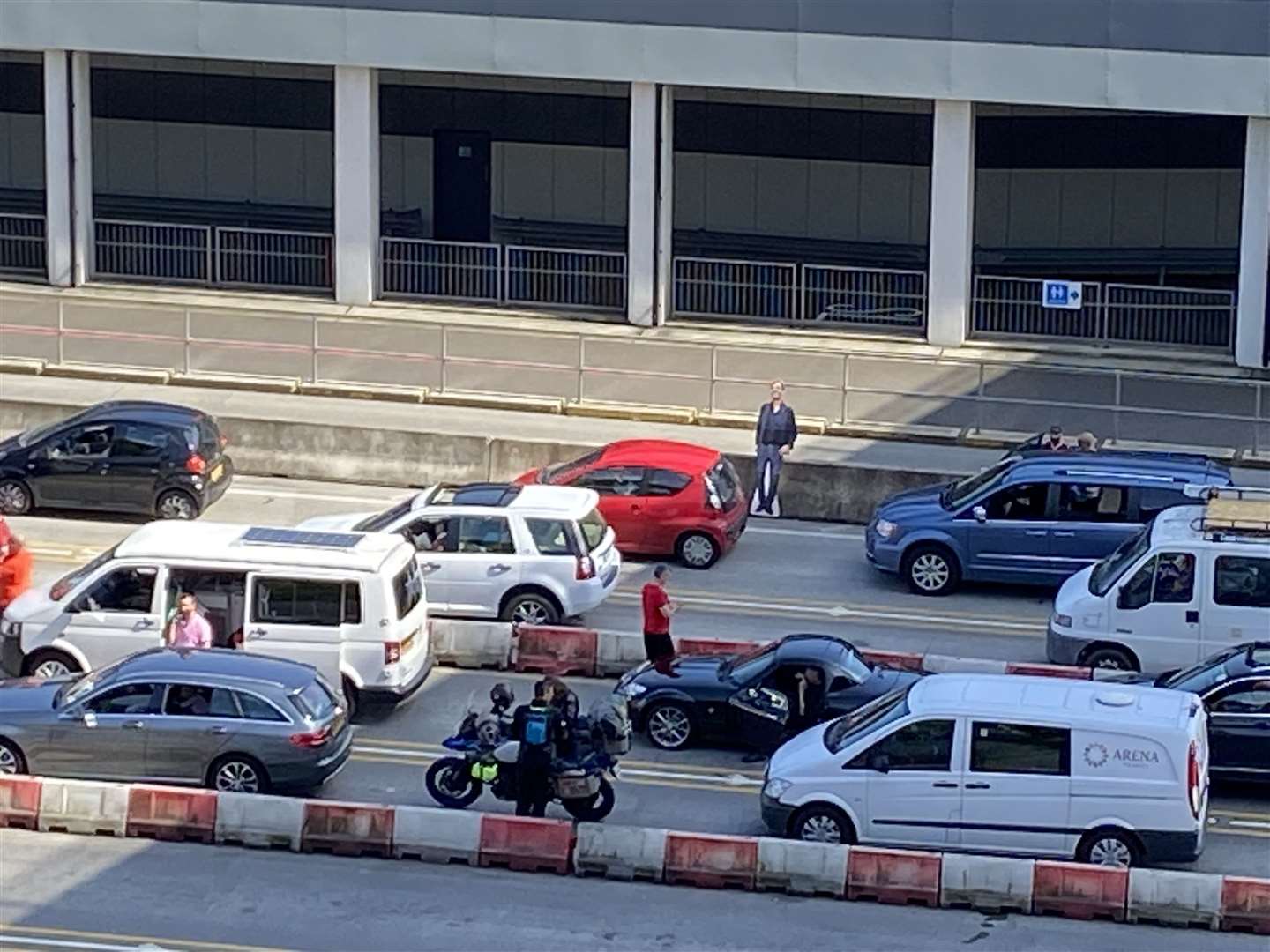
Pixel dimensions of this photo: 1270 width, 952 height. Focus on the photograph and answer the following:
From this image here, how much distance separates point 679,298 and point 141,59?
13446 mm

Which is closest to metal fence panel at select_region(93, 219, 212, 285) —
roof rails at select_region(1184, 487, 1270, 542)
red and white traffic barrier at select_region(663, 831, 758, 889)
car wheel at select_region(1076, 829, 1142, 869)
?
roof rails at select_region(1184, 487, 1270, 542)

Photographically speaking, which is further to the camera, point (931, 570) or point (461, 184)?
point (461, 184)

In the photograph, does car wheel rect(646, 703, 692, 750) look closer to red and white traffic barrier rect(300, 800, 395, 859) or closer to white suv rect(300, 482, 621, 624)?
red and white traffic barrier rect(300, 800, 395, 859)

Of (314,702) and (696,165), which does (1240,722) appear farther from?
(696,165)

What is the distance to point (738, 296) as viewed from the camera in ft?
140

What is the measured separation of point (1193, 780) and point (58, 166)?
2739 cm

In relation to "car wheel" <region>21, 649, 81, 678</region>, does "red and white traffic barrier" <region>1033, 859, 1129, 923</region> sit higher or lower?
lower

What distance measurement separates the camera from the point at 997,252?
47.4m

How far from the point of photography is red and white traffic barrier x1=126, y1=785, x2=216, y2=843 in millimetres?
22328

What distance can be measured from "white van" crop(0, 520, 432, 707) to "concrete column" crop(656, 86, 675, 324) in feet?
55.0

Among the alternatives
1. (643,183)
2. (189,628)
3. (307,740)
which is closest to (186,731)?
(307,740)

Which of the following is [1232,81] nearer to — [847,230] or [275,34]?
[847,230]

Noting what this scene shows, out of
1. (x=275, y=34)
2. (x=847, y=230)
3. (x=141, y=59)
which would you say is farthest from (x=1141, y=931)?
(x=141, y=59)

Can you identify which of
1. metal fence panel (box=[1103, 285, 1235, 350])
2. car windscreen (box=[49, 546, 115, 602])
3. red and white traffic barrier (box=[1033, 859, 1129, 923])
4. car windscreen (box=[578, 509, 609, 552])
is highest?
metal fence panel (box=[1103, 285, 1235, 350])
